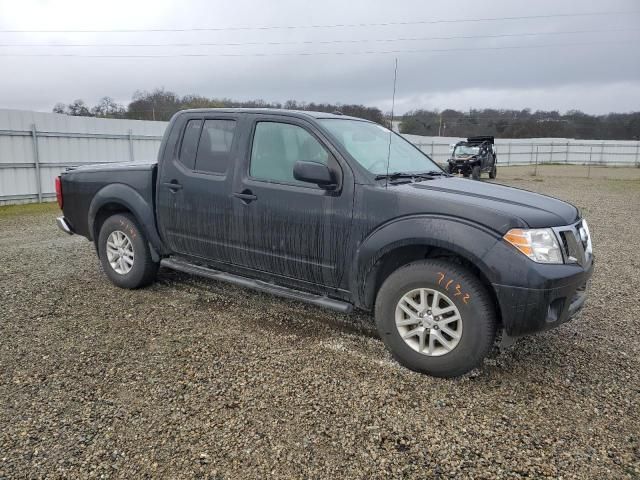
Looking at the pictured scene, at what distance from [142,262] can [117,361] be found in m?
1.66

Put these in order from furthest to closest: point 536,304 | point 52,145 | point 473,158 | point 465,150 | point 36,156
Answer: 1. point 465,150
2. point 473,158
3. point 52,145
4. point 36,156
5. point 536,304

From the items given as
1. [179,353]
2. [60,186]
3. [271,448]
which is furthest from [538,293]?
[60,186]

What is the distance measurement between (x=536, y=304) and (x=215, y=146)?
3032 millimetres

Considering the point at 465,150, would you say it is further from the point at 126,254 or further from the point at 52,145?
the point at 126,254

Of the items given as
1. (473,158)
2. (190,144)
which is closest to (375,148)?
(190,144)

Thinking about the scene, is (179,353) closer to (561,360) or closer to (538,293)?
(538,293)

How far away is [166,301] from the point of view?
4.85 m

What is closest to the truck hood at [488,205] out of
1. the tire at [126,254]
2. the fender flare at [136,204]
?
the fender flare at [136,204]

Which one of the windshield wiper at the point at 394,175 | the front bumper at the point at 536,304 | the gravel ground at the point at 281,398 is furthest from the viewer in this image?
the windshield wiper at the point at 394,175

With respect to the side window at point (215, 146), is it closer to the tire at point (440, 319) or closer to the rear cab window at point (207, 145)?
the rear cab window at point (207, 145)

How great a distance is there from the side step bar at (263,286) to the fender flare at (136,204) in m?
0.26

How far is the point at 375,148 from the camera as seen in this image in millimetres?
4074

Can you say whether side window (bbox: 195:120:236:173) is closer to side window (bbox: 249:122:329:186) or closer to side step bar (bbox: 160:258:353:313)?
side window (bbox: 249:122:329:186)

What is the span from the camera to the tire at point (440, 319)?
122 inches
